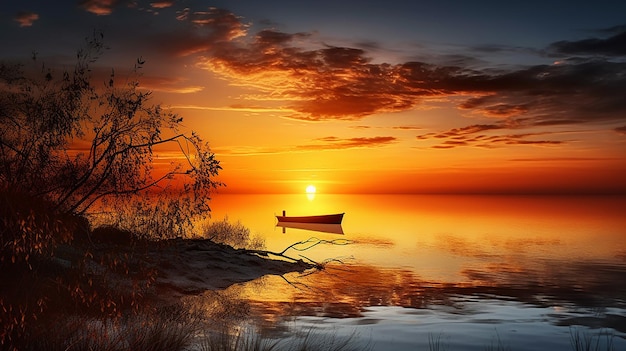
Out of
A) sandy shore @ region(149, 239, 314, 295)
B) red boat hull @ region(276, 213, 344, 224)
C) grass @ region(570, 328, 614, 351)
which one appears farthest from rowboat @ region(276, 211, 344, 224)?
grass @ region(570, 328, 614, 351)

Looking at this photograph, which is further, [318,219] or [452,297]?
[318,219]

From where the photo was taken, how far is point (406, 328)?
15242mm

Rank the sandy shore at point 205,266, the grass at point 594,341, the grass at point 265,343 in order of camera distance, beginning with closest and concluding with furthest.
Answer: the grass at point 265,343 → the grass at point 594,341 → the sandy shore at point 205,266

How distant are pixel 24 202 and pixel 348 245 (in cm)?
3043

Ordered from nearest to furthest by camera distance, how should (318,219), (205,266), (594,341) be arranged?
1. (594,341)
2. (205,266)
3. (318,219)

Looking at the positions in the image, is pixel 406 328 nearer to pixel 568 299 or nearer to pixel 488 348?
pixel 488 348

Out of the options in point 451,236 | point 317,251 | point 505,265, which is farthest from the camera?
point 451,236

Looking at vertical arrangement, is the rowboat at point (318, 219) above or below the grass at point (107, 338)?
above

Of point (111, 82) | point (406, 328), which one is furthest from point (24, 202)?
point (406, 328)

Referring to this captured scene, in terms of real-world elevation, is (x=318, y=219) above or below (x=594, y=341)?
above

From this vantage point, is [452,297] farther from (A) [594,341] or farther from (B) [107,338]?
(B) [107,338]

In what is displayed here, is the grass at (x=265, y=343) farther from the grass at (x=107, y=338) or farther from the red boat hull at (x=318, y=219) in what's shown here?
the red boat hull at (x=318, y=219)

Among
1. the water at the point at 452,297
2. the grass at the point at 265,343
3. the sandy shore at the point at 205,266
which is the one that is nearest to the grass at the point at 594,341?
the water at the point at 452,297

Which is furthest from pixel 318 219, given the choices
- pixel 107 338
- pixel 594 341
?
pixel 107 338
